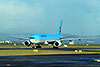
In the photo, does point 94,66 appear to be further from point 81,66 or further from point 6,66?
point 6,66

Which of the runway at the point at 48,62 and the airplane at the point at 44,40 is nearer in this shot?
the runway at the point at 48,62

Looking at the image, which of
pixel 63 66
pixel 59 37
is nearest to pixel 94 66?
pixel 63 66

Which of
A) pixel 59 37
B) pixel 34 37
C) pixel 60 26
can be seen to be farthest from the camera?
pixel 60 26

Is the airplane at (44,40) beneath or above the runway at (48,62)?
above

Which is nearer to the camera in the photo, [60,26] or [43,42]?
[43,42]

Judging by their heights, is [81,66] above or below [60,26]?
below

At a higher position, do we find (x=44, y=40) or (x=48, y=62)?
(x=44, y=40)

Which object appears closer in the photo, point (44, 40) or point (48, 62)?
point (48, 62)

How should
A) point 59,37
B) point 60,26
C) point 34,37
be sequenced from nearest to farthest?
point 34,37
point 59,37
point 60,26

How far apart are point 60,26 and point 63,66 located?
78.6 meters

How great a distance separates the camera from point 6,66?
2898 centimetres

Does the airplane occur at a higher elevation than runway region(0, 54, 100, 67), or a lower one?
higher

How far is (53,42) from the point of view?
306 feet

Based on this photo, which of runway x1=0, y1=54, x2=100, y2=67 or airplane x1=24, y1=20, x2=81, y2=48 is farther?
airplane x1=24, y1=20, x2=81, y2=48
